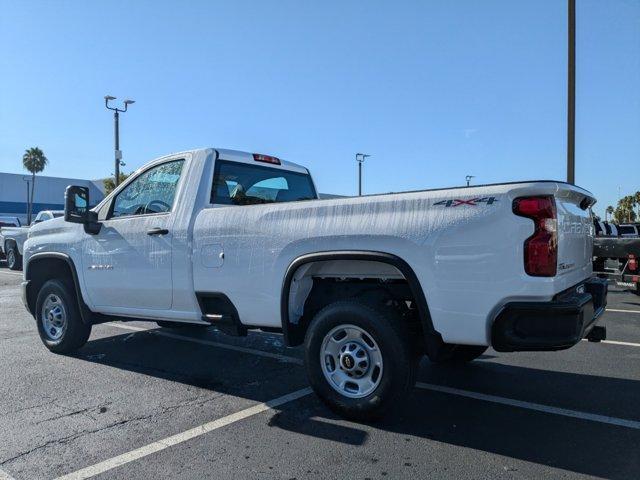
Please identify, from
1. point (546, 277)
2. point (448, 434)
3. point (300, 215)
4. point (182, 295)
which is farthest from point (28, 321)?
point (546, 277)

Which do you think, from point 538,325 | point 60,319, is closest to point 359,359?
point 538,325

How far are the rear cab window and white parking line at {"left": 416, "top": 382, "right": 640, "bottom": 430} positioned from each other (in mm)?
2438

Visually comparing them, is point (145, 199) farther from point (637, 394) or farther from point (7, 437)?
point (637, 394)

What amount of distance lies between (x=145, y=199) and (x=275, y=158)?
147 cm

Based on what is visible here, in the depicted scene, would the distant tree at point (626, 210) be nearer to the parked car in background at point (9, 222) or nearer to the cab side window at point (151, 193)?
the parked car in background at point (9, 222)

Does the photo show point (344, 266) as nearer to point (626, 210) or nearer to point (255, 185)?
point (255, 185)

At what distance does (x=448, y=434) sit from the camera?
376 centimetres

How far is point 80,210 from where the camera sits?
5.70m

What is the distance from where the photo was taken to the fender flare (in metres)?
3.64

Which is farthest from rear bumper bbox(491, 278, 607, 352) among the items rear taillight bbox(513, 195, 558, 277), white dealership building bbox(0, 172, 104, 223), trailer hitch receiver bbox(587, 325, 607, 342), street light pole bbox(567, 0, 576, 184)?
white dealership building bbox(0, 172, 104, 223)

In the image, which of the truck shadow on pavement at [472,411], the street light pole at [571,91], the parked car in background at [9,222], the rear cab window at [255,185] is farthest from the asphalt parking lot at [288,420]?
the parked car in background at [9,222]

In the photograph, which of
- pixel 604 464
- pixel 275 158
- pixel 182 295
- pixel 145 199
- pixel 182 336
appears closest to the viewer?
pixel 604 464

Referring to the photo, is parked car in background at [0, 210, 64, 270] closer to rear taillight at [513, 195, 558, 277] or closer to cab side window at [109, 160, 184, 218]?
cab side window at [109, 160, 184, 218]

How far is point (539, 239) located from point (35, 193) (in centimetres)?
7622
